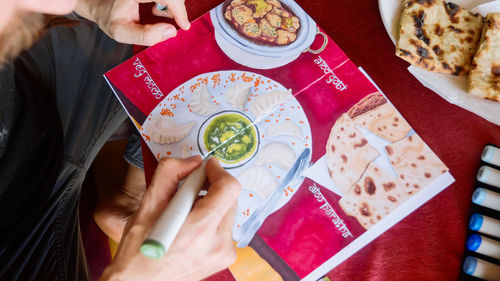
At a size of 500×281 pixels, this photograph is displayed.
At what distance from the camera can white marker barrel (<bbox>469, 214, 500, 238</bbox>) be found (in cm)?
63

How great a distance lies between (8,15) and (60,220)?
434 millimetres

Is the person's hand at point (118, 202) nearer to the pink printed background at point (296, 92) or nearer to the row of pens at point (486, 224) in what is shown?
the pink printed background at point (296, 92)

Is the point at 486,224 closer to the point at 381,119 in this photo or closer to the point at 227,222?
the point at 381,119

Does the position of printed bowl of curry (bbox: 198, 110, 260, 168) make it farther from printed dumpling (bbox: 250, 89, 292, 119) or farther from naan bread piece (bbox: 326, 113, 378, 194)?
naan bread piece (bbox: 326, 113, 378, 194)

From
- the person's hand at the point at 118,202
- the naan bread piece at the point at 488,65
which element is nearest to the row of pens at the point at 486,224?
the naan bread piece at the point at 488,65

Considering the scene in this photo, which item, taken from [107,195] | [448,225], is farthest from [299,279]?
[107,195]

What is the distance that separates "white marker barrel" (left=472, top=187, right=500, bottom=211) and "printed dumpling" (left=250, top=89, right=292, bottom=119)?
1.22ft

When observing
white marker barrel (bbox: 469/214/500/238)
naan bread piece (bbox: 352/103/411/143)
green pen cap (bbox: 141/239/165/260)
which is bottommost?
white marker barrel (bbox: 469/214/500/238)

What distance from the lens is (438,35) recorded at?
0.69 metres

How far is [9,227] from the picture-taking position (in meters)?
0.69

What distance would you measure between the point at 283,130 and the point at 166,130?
0.22m

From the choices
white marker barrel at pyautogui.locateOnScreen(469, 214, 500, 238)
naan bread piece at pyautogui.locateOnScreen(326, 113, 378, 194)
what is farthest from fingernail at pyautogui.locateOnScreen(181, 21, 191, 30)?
white marker barrel at pyautogui.locateOnScreen(469, 214, 500, 238)

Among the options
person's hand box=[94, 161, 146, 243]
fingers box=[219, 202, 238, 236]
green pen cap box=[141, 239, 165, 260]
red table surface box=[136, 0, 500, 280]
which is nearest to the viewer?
green pen cap box=[141, 239, 165, 260]

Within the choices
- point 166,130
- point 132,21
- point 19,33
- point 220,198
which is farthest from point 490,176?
point 19,33
